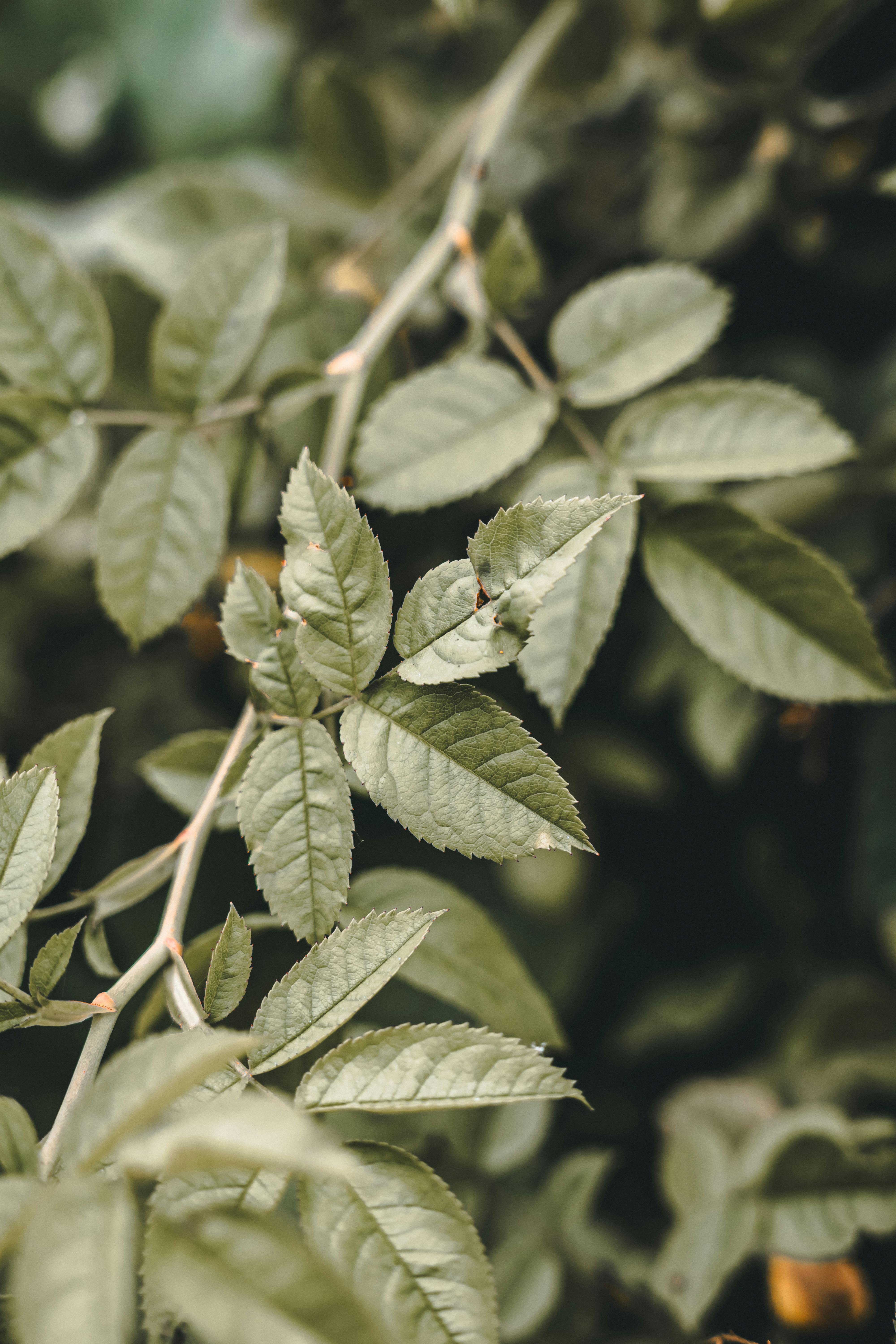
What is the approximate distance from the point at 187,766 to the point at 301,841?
23cm

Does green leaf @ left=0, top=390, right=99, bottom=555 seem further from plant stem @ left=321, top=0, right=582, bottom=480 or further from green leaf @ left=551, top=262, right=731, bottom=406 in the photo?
green leaf @ left=551, top=262, right=731, bottom=406

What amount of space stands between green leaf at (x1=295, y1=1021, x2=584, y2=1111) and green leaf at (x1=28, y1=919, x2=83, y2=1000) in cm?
16

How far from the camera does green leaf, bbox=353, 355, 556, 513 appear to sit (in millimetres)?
685

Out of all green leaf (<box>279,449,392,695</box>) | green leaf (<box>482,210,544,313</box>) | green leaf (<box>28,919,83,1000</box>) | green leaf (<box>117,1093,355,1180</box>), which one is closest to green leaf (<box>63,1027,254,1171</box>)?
green leaf (<box>117,1093,355,1180</box>)

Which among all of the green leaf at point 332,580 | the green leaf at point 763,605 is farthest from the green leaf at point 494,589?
the green leaf at point 763,605

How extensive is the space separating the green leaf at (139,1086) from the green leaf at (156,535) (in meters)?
0.40

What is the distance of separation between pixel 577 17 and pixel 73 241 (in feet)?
2.42

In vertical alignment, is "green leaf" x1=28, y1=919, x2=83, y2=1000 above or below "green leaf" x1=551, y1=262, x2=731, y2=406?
below

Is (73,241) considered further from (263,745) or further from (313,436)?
(263,745)

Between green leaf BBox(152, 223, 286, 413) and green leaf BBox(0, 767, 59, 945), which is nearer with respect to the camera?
green leaf BBox(0, 767, 59, 945)

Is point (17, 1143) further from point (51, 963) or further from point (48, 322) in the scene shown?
point (48, 322)

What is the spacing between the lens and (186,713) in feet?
3.69

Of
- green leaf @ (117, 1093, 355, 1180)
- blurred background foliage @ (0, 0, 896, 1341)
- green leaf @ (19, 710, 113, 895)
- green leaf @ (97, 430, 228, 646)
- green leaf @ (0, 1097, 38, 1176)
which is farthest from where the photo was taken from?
blurred background foliage @ (0, 0, 896, 1341)

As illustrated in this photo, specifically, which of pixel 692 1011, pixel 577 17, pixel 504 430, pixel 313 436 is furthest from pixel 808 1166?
pixel 577 17
